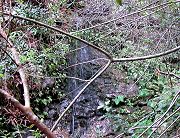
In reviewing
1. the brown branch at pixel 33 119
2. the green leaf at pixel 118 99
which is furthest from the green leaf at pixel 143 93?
the brown branch at pixel 33 119

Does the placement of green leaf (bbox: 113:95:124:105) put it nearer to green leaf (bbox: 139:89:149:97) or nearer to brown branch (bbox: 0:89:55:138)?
green leaf (bbox: 139:89:149:97)

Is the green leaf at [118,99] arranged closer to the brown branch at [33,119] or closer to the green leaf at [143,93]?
the green leaf at [143,93]

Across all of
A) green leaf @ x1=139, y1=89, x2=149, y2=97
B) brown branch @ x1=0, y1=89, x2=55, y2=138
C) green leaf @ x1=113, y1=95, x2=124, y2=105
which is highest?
brown branch @ x1=0, y1=89, x2=55, y2=138

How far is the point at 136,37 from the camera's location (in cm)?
487

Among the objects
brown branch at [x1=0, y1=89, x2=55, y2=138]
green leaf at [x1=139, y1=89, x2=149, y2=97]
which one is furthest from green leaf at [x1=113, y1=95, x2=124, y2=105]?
brown branch at [x1=0, y1=89, x2=55, y2=138]

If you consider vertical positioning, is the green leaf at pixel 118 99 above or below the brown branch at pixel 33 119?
below

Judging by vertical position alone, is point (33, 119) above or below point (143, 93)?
above

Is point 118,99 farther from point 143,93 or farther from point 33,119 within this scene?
point 33,119

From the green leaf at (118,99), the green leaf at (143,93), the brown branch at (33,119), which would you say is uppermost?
the brown branch at (33,119)

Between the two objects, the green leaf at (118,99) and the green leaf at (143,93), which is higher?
the green leaf at (143,93)

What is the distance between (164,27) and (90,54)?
1858 mm

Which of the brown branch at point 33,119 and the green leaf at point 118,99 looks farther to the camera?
the green leaf at point 118,99

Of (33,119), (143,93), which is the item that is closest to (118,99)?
(143,93)

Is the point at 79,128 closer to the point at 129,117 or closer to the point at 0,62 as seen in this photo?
the point at 129,117
